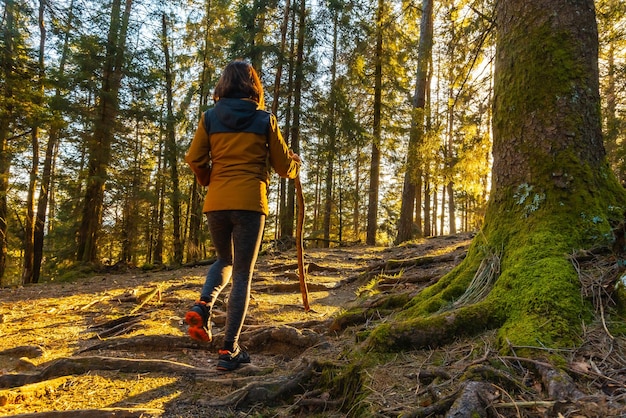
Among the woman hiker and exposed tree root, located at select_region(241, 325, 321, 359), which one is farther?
exposed tree root, located at select_region(241, 325, 321, 359)

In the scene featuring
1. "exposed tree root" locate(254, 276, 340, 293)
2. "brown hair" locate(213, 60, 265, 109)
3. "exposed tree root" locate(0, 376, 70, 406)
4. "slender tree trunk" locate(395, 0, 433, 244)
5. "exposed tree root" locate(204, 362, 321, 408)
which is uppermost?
"slender tree trunk" locate(395, 0, 433, 244)

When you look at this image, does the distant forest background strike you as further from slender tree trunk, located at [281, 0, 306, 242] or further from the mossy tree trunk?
the mossy tree trunk

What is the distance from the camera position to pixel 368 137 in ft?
51.4

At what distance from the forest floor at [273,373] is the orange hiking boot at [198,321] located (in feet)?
0.92

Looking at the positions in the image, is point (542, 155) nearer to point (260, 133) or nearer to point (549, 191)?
point (549, 191)

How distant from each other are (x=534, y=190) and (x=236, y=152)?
2406 mm

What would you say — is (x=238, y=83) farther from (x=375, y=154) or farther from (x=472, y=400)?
(x=375, y=154)

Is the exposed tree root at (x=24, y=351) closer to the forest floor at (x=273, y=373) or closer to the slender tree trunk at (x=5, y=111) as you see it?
the forest floor at (x=273, y=373)

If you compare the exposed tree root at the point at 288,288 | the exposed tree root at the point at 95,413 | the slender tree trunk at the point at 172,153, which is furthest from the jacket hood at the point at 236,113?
the slender tree trunk at the point at 172,153

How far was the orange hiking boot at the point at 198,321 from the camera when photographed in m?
2.98

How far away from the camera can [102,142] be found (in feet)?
45.2

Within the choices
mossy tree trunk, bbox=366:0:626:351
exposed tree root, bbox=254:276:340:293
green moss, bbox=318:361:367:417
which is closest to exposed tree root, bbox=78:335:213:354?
green moss, bbox=318:361:367:417

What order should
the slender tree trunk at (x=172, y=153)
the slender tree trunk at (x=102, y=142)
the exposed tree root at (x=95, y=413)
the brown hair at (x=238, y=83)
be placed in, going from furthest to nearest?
the slender tree trunk at (x=172, y=153) < the slender tree trunk at (x=102, y=142) < the brown hair at (x=238, y=83) < the exposed tree root at (x=95, y=413)

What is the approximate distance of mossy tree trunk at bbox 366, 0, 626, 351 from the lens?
7.91 feet
